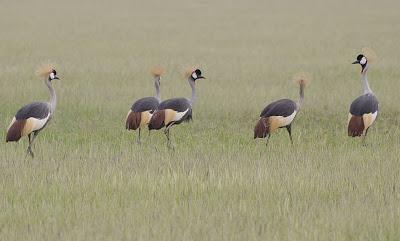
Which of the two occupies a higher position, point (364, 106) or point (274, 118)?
point (364, 106)

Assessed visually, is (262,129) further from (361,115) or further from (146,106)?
(146,106)

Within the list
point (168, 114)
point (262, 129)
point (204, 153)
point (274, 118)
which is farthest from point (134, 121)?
point (274, 118)

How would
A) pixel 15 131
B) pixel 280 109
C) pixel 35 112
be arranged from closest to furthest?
pixel 15 131 → pixel 35 112 → pixel 280 109

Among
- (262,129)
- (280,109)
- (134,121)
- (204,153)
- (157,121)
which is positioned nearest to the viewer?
(204,153)

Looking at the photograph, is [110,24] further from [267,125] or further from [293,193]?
[293,193]

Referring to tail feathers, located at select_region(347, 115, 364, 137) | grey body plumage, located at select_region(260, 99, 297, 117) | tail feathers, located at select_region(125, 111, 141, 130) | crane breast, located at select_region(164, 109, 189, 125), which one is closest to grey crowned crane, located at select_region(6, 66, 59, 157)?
tail feathers, located at select_region(125, 111, 141, 130)

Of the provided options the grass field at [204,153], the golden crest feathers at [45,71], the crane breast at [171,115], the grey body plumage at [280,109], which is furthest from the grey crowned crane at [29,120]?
the grey body plumage at [280,109]

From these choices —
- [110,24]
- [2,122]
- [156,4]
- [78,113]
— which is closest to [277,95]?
[78,113]

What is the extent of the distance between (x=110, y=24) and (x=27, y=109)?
27004mm

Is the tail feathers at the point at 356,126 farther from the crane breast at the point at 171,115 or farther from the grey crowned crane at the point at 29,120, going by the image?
the grey crowned crane at the point at 29,120

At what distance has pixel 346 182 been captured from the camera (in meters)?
7.71

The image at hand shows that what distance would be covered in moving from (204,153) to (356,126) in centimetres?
200

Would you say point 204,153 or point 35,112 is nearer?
point 35,112

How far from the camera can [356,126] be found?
10031 mm
